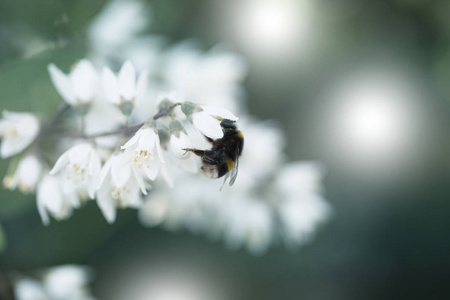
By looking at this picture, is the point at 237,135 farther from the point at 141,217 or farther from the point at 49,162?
the point at 141,217

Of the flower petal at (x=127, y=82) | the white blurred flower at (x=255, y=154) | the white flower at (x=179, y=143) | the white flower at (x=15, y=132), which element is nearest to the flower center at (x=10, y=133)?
the white flower at (x=15, y=132)

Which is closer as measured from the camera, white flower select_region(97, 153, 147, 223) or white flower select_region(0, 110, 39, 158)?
white flower select_region(97, 153, 147, 223)

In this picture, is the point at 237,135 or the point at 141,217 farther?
the point at 141,217

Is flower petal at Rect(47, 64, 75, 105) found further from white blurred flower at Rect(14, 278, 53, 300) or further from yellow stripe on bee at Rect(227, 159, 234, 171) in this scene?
white blurred flower at Rect(14, 278, 53, 300)

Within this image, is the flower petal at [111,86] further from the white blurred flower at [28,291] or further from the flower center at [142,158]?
the white blurred flower at [28,291]

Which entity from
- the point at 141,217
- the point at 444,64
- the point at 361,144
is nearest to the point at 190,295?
the point at 141,217

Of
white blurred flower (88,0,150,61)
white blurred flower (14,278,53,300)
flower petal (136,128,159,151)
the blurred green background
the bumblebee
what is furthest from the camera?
the blurred green background

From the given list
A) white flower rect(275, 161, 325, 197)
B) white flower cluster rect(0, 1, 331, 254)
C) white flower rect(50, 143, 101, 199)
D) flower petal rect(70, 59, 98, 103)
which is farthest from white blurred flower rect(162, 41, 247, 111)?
white flower rect(50, 143, 101, 199)

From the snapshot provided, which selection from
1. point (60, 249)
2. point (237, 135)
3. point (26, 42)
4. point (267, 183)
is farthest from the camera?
point (60, 249)
